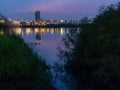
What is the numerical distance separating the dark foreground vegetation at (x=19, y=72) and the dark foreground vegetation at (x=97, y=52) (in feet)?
6.11

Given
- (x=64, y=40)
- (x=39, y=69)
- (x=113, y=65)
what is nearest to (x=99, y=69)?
(x=113, y=65)

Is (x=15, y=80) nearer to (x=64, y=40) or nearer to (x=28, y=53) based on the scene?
(x=28, y=53)

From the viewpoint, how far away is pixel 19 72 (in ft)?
53.8

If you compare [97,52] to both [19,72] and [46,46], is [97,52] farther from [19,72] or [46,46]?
[46,46]

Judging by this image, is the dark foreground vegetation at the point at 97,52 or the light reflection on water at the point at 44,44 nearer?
the dark foreground vegetation at the point at 97,52

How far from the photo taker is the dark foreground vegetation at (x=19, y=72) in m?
15.9

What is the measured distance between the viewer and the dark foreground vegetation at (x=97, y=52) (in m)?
16.0

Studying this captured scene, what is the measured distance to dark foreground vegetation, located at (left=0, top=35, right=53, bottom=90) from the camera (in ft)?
52.0

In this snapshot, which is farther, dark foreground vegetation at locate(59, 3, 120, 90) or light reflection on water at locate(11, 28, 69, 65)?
light reflection on water at locate(11, 28, 69, 65)

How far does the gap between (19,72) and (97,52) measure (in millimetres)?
3632

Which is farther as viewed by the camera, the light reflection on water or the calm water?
the light reflection on water

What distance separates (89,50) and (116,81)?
12.7 feet

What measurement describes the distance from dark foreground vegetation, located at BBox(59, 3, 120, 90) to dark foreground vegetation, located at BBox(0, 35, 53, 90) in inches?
73.3

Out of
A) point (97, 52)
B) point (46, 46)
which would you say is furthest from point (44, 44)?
point (97, 52)
